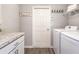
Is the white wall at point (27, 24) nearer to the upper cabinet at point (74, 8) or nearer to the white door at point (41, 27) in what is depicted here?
the white door at point (41, 27)

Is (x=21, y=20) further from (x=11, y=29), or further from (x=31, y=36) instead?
(x=11, y=29)

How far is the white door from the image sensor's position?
5410mm

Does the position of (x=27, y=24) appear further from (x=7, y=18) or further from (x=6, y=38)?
(x=6, y=38)

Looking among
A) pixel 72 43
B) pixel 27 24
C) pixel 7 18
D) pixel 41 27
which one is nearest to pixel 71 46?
pixel 72 43

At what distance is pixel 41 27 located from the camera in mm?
5477

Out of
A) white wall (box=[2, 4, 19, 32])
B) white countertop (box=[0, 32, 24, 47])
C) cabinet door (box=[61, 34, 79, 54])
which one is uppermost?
white wall (box=[2, 4, 19, 32])

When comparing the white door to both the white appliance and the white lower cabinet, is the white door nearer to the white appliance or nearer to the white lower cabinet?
the white appliance

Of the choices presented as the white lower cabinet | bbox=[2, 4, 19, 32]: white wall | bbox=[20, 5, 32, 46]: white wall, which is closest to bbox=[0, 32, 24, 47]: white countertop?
the white lower cabinet

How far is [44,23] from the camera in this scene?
17.9 ft

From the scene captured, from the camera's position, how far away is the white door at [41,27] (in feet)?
17.7

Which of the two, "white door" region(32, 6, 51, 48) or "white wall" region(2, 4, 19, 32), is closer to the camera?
"white wall" region(2, 4, 19, 32)

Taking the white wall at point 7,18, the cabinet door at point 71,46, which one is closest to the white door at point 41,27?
the white wall at point 7,18
